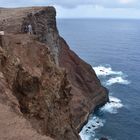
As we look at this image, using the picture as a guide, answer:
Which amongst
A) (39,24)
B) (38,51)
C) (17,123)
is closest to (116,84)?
(39,24)

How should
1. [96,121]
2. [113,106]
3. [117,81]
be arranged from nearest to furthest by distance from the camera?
[96,121]
[113,106]
[117,81]

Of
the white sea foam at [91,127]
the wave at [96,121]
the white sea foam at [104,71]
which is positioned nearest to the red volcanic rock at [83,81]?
the wave at [96,121]

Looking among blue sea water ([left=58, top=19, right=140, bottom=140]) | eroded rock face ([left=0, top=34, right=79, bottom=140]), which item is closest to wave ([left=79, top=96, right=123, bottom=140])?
blue sea water ([left=58, top=19, right=140, bottom=140])

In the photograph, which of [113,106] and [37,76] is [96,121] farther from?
[37,76]

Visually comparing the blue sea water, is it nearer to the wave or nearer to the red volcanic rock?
the wave

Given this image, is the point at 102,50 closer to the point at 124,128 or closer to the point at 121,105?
the point at 121,105

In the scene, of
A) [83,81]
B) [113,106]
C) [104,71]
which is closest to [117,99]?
[113,106]

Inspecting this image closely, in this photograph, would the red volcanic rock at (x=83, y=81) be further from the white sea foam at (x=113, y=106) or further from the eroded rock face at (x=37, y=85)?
the eroded rock face at (x=37, y=85)
